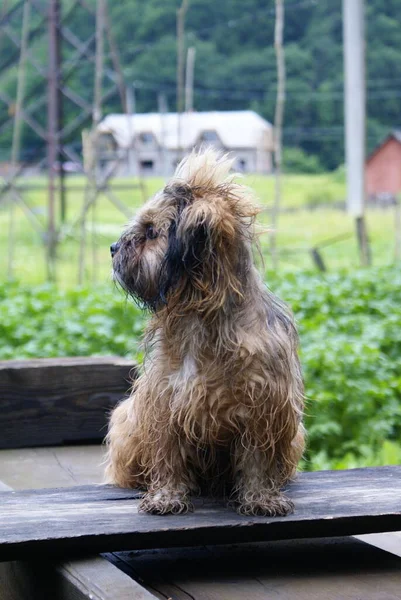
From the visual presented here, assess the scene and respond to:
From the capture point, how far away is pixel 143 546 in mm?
2281

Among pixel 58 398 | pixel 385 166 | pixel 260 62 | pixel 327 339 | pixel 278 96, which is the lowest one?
pixel 327 339

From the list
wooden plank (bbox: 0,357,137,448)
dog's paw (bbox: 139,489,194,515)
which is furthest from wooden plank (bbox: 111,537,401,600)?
wooden plank (bbox: 0,357,137,448)

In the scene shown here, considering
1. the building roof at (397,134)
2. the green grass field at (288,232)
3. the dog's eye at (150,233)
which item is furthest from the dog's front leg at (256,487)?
the building roof at (397,134)

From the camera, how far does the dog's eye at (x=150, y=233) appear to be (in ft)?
8.13

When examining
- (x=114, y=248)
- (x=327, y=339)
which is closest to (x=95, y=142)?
(x=327, y=339)

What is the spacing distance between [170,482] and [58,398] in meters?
1.39

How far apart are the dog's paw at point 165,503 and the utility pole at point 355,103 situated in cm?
1121

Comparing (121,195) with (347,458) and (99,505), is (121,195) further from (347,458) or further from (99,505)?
(99,505)

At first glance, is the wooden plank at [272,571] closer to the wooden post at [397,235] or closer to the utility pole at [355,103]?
the wooden post at [397,235]

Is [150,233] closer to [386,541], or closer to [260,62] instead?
[386,541]

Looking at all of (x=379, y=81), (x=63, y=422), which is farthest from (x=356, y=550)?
(x=379, y=81)

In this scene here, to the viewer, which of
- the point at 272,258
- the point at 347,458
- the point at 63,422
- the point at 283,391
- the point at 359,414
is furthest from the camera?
the point at 272,258

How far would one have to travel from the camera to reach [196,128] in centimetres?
1300

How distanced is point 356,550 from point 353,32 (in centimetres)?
1211
